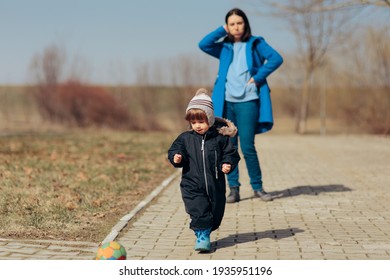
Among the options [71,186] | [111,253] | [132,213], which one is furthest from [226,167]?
[71,186]

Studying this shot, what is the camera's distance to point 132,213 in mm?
8227

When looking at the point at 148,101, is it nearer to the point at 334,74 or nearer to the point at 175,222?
the point at 334,74

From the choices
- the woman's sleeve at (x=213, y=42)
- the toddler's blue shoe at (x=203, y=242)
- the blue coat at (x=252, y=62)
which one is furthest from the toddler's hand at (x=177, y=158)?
the woman's sleeve at (x=213, y=42)

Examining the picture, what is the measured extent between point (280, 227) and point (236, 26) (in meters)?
2.78

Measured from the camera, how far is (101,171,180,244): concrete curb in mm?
6895

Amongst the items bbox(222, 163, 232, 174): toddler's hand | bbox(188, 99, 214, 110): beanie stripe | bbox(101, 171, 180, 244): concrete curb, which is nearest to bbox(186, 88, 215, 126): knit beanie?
bbox(188, 99, 214, 110): beanie stripe

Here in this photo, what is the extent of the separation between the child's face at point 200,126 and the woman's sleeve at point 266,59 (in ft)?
8.87

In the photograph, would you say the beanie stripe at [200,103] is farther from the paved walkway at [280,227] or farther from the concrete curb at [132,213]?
the concrete curb at [132,213]

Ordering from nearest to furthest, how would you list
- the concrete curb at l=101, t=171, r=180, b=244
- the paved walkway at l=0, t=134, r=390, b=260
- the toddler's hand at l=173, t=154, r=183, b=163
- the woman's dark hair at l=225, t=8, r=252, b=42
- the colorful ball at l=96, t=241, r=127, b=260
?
the colorful ball at l=96, t=241, r=127, b=260 → the paved walkway at l=0, t=134, r=390, b=260 → the toddler's hand at l=173, t=154, r=183, b=163 → the concrete curb at l=101, t=171, r=180, b=244 → the woman's dark hair at l=225, t=8, r=252, b=42

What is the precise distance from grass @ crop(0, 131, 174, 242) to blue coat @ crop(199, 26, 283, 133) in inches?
70.3

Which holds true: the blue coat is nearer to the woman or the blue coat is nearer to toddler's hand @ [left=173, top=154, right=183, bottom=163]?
the woman

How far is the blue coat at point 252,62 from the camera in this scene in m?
9.08

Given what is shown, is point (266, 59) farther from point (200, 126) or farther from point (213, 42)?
point (200, 126)
